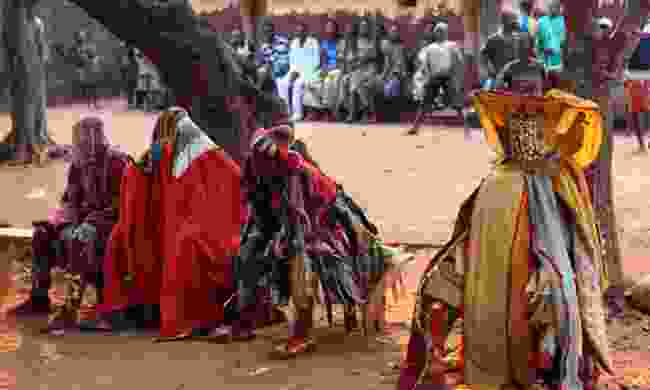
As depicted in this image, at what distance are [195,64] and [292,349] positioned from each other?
2.98 metres

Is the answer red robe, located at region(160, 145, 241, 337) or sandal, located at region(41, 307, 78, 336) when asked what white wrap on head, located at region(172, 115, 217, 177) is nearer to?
red robe, located at region(160, 145, 241, 337)

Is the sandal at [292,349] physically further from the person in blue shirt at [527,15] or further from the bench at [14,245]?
the person in blue shirt at [527,15]

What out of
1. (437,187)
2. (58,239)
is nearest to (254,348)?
(58,239)

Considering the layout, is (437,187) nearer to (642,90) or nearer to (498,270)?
(642,90)

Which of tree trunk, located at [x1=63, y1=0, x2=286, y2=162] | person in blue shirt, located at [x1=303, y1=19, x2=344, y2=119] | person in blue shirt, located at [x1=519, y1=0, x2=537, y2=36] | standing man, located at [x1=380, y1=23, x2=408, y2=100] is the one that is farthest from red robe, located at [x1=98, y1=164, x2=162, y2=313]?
person in blue shirt, located at [x1=303, y1=19, x2=344, y2=119]

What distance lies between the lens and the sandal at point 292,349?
6105 millimetres

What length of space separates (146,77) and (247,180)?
17626mm

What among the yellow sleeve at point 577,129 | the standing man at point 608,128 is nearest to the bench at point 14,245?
the standing man at point 608,128

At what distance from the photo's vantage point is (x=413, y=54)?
19.4 metres

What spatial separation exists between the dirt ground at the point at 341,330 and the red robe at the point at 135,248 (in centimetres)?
26

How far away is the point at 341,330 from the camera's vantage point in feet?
22.1

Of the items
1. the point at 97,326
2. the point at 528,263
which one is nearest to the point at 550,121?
the point at 528,263

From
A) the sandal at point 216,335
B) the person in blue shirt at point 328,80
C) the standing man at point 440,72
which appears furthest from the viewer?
the person in blue shirt at point 328,80

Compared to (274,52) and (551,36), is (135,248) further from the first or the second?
(274,52)
